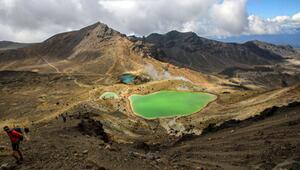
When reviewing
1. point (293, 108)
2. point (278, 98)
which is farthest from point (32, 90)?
point (293, 108)

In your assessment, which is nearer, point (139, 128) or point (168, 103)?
point (139, 128)

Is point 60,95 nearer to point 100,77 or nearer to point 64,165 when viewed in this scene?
point 100,77

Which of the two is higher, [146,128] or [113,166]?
[113,166]

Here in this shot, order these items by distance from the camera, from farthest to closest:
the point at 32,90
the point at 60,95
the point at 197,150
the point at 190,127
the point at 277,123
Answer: the point at 32,90 → the point at 60,95 → the point at 190,127 → the point at 277,123 → the point at 197,150

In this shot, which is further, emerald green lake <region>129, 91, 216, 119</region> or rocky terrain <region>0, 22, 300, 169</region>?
emerald green lake <region>129, 91, 216, 119</region>

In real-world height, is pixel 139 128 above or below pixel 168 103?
below

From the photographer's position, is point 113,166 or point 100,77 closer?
point 113,166

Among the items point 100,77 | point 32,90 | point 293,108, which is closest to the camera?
point 293,108

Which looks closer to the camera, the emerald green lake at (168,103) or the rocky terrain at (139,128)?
the rocky terrain at (139,128)
